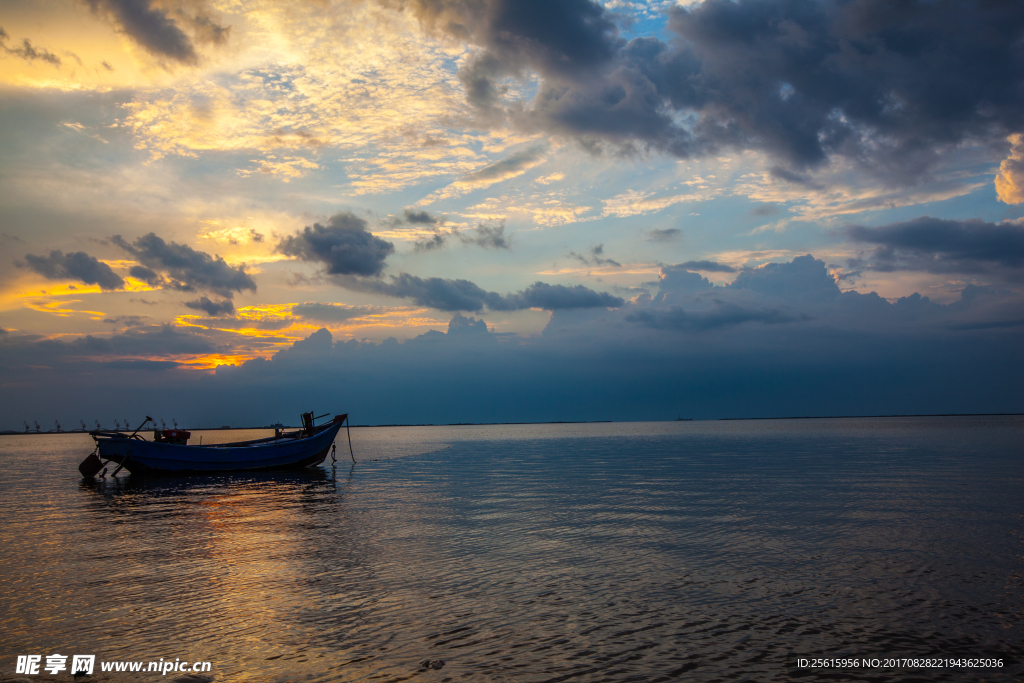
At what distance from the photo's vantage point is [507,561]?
16.9 m

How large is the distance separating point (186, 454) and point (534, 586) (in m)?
47.5

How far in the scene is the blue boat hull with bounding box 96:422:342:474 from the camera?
49.7m

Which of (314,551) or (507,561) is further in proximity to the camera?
(314,551)

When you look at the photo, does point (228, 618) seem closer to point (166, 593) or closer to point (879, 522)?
point (166, 593)

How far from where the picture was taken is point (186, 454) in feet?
166

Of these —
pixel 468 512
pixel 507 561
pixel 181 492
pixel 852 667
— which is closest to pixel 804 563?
pixel 852 667

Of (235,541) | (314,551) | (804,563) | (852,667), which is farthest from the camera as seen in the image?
(235,541)

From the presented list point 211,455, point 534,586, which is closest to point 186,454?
point 211,455

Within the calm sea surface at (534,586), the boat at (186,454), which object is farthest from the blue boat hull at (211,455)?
the calm sea surface at (534,586)

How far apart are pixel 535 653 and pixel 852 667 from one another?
17.8 feet

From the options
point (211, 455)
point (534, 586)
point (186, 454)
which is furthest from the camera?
point (211, 455)

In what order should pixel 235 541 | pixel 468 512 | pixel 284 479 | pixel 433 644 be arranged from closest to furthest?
pixel 433 644, pixel 235 541, pixel 468 512, pixel 284 479

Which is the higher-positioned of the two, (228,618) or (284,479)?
(228,618)

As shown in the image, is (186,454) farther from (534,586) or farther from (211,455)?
(534,586)
